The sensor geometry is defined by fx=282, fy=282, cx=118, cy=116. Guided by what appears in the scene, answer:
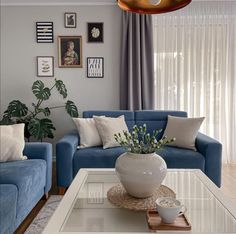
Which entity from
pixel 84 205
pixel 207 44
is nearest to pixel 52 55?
pixel 207 44

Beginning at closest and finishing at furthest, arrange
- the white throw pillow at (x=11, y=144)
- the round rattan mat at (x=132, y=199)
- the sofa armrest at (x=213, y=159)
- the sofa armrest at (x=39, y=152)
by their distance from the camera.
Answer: the round rattan mat at (x=132, y=199)
the white throw pillow at (x=11, y=144)
the sofa armrest at (x=39, y=152)
the sofa armrest at (x=213, y=159)

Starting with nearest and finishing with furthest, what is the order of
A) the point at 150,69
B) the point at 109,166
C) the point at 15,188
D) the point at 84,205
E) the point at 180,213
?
the point at 180,213 < the point at 84,205 < the point at 15,188 < the point at 109,166 < the point at 150,69

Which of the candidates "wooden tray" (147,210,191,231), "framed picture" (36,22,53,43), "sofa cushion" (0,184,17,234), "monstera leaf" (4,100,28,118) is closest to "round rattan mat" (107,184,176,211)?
"wooden tray" (147,210,191,231)

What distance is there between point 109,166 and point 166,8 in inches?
73.7

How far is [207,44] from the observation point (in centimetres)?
434

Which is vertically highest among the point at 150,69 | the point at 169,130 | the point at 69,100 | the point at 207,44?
the point at 207,44

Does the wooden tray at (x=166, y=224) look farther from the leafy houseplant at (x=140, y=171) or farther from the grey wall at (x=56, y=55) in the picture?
the grey wall at (x=56, y=55)

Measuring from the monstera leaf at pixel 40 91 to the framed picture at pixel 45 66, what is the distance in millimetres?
320

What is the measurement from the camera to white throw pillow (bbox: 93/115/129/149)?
3318 millimetres

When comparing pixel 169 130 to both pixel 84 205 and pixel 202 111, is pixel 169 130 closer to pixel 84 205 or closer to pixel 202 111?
pixel 202 111

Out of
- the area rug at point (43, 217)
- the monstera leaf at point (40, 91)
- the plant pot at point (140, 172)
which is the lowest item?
the area rug at point (43, 217)

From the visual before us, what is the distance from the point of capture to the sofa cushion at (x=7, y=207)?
5.93 ft

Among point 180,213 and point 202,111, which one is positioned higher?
point 202,111

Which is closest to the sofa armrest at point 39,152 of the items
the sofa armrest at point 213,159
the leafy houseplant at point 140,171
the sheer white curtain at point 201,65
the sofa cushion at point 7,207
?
the sofa cushion at point 7,207
